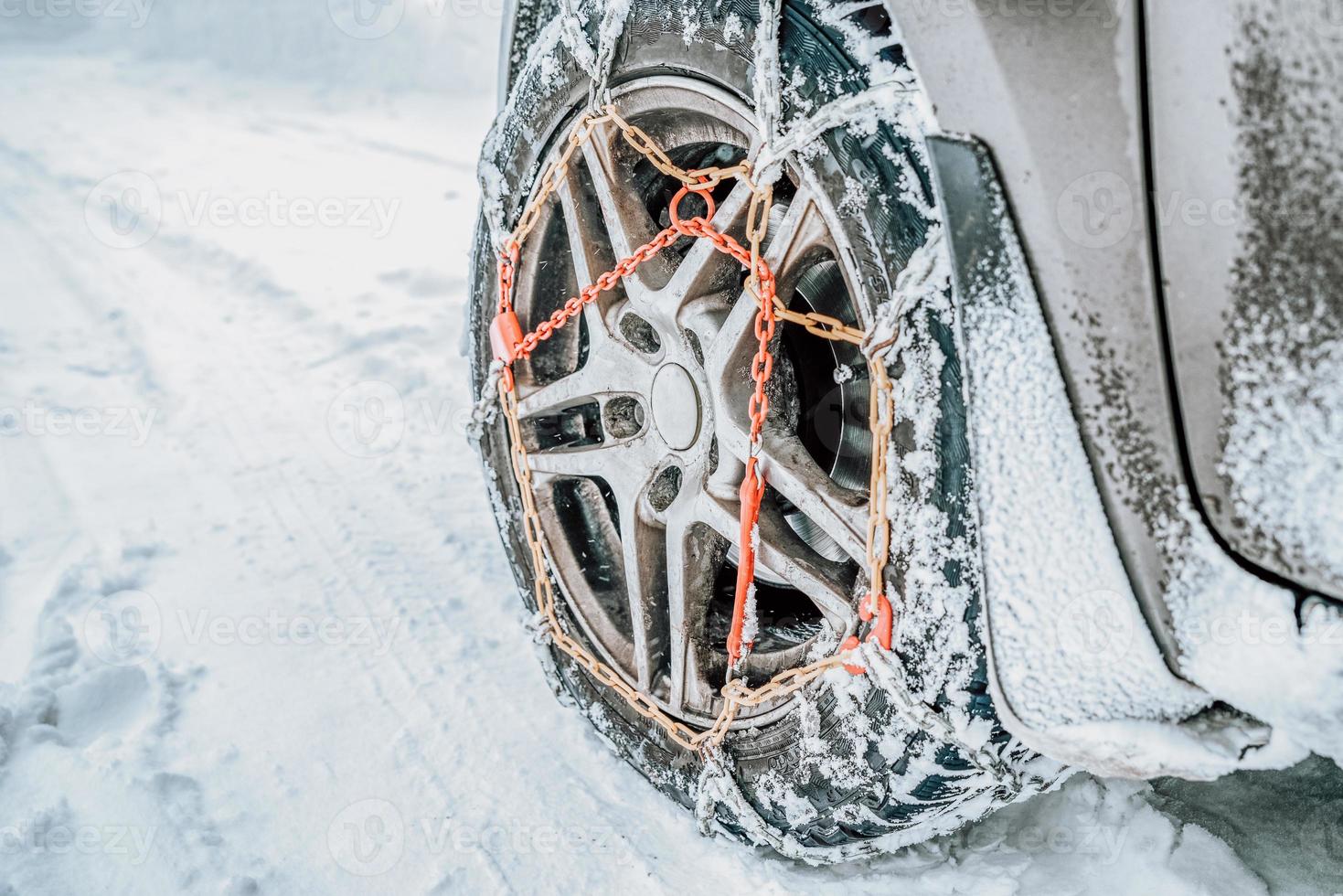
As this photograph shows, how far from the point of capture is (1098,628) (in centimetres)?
86

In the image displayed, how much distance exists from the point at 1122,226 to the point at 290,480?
2478 millimetres

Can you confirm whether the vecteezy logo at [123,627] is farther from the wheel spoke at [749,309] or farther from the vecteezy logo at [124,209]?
the vecteezy logo at [124,209]

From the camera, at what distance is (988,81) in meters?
0.83

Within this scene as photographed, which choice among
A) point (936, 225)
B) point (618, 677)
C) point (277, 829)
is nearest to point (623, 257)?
point (936, 225)

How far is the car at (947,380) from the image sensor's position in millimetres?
732

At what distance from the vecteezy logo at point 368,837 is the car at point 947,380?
42 centimetres

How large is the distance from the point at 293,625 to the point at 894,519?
1.61 m

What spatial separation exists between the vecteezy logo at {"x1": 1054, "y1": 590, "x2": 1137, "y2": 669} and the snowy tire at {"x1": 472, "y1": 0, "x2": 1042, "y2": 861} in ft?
0.40

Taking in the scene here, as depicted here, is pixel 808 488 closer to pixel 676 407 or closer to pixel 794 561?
pixel 794 561

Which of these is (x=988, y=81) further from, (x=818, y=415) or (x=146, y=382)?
(x=146, y=382)
